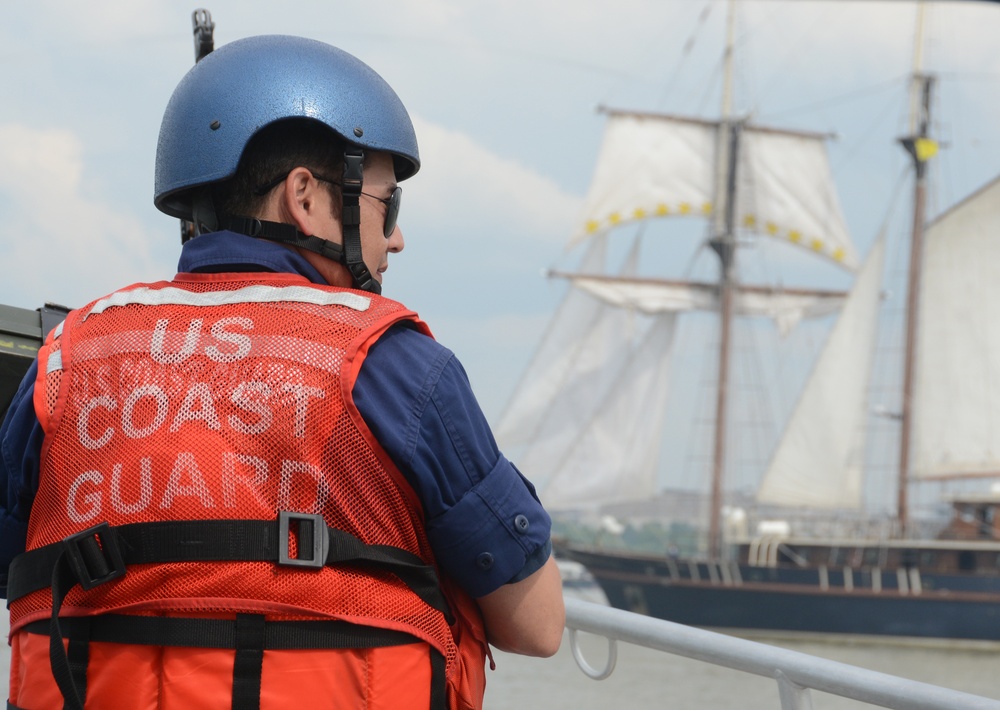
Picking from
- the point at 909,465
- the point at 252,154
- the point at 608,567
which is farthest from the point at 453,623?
the point at 608,567

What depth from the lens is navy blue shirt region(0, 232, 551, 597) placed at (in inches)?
41.4

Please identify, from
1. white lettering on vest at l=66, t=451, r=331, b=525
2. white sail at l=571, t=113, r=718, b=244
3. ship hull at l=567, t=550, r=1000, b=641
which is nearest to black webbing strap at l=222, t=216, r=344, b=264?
white lettering on vest at l=66, t=451, r=331, b=525

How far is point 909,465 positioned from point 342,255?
102ft

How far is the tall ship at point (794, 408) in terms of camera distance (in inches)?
1144

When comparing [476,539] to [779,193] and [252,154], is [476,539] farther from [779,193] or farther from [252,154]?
[779,193]

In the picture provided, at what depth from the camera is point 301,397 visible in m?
1.03

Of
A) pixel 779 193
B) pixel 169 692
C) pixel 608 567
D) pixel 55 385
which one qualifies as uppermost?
pixel 779 193

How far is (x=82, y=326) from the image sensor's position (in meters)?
1.13

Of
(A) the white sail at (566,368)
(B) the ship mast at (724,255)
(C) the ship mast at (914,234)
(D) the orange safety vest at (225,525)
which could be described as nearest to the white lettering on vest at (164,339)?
(D) the orange safety vest at (225,525)

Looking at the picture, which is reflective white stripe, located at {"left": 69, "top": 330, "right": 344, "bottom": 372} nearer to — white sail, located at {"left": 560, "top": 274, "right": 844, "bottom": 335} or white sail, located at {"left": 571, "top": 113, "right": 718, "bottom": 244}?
white sail, located at {"left": 560, "top": 274, "right": 844, "bottom": 335}

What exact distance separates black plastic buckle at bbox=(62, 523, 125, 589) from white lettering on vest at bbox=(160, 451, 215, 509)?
54mm

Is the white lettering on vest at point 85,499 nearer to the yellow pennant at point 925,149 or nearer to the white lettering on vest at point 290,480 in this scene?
the white lettering on vest at point 290,480

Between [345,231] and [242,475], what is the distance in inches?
11.2

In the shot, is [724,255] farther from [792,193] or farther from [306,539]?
[306,539]
